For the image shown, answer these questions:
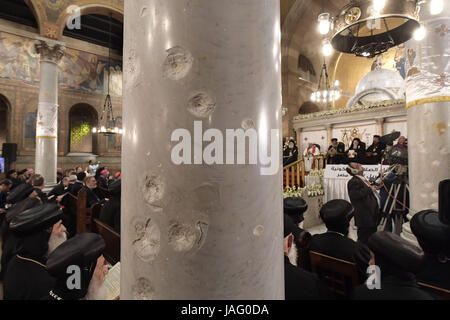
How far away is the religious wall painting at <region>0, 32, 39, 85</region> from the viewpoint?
1195 centimetres

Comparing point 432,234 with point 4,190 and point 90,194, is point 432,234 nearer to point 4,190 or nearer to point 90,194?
point 90,194

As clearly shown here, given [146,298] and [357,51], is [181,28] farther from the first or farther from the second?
[357,51]

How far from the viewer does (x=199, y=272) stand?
0.60 metres

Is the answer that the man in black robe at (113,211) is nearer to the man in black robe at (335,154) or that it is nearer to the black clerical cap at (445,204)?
the black clerical cap at (445,204)

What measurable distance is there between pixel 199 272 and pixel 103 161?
16.8 metres

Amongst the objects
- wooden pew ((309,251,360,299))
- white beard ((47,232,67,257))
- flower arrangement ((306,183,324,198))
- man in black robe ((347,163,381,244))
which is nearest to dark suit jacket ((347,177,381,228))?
man in black robe ((347,163,381,244))

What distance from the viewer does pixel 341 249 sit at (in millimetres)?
2186

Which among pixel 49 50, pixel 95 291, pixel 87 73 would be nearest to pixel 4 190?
pixel 49 50

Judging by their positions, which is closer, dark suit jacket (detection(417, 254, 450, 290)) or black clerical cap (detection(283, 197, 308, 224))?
dark suit jacket (detection(417, 254, 450, 290))

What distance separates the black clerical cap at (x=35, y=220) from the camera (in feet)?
6.84

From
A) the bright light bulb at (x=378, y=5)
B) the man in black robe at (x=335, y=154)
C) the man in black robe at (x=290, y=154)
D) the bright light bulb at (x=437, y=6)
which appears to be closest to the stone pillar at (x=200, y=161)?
the bright light bulb at (x=378, y=5)

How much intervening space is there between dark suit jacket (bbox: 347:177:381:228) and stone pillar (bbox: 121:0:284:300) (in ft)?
12.5

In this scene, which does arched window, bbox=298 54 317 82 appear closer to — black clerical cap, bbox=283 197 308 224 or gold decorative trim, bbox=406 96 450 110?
gold decorative trim, bbox=406 96 450 110

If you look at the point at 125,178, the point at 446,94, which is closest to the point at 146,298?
the point at 125,178
